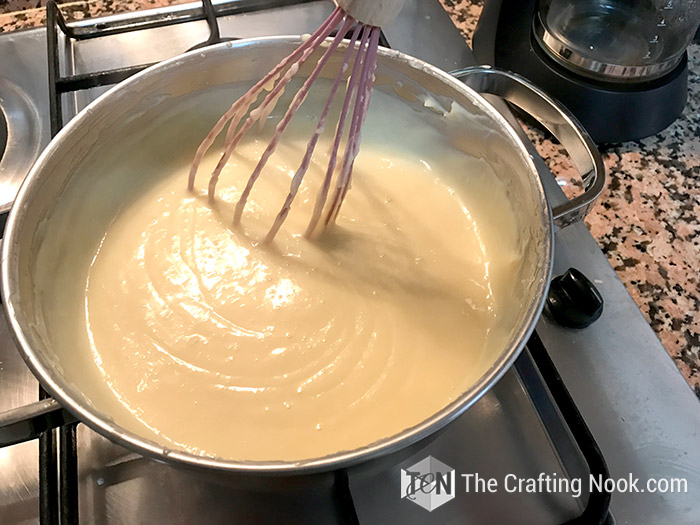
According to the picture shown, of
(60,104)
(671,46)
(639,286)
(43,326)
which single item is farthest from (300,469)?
(671,46)

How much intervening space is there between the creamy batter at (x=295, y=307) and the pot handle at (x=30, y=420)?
140 millimetres

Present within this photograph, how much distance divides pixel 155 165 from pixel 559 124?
61cm

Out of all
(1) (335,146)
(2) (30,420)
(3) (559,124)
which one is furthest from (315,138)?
(2) (30,420)

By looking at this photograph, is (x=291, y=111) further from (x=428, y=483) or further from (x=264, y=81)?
(x=428, y=483)

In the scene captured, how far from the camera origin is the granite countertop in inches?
30.2

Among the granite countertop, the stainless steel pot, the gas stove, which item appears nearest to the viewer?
the stainless steel pot

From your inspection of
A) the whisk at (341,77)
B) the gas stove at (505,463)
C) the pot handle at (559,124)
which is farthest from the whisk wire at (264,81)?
the gas stove at (505,463)

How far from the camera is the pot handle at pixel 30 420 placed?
0.51m

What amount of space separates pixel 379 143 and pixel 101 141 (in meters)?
0.44

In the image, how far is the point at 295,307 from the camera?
79 cm

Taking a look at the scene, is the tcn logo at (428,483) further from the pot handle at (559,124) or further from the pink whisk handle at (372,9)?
the pink whisk handle at (372,9)

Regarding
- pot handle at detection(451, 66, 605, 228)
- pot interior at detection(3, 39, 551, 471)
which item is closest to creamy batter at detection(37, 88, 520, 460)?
pot interior at detection(3, 39, 551, 471)

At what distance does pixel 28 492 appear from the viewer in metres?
0.62

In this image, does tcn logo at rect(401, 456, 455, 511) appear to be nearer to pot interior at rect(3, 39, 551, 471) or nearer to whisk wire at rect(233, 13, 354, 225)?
pot interior at rect(3, 39, 551, 471)
